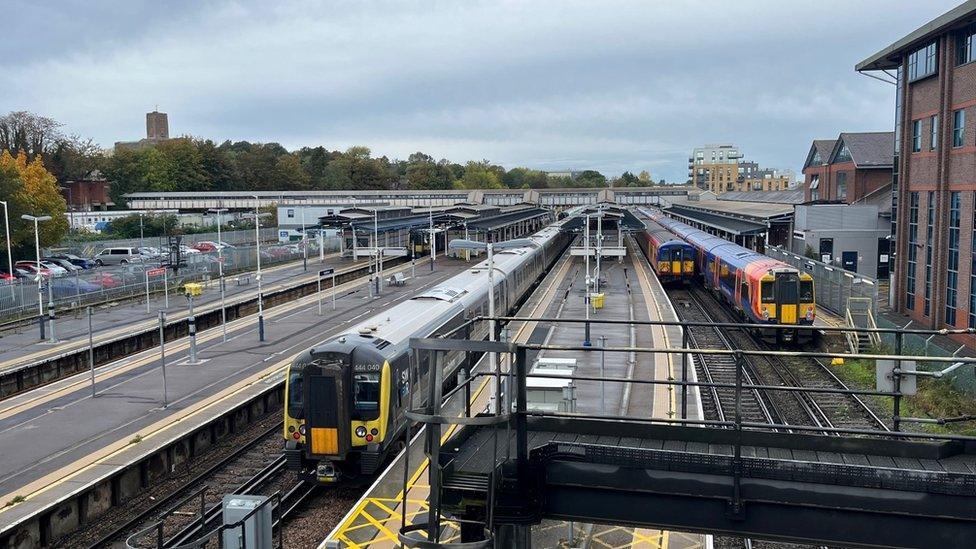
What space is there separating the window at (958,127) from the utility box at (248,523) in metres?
31.2

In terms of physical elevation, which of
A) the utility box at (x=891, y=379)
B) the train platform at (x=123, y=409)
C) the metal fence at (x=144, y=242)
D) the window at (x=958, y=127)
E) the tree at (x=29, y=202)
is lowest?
the train platform at (x=123, y=409)

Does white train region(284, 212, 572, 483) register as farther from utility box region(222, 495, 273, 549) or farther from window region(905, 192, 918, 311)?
window region(905, 192, 918, 311)

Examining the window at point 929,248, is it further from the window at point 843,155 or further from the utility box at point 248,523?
the utility box at point 248,523

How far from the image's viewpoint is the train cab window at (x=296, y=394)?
14727mm

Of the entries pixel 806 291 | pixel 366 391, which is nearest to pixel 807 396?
pixel 806 291

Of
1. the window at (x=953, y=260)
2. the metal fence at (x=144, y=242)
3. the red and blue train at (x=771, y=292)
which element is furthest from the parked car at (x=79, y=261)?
the window at (x=953, y=260)

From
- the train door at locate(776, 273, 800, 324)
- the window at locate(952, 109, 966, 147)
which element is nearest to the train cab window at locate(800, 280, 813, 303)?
the train door at locate(776, 273, 800, 324)

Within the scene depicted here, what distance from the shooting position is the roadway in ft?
54.8

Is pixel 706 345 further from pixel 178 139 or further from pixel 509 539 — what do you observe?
pixel 178 139

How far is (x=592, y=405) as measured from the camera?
63.2 ft

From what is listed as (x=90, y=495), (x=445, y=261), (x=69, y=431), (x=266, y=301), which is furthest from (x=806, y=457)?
(x=445, y=261)

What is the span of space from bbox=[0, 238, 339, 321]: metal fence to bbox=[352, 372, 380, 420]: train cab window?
20.7 metres

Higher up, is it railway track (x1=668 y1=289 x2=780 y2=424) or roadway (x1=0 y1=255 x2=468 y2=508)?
roadway (x1=0 y1=255 x2=468 y2=508)

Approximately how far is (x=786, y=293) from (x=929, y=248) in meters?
9.91
